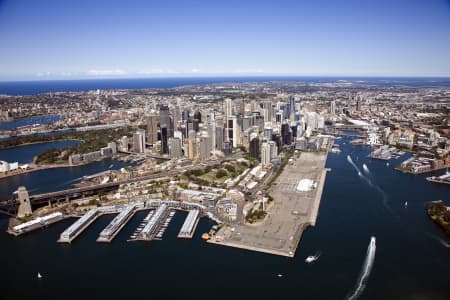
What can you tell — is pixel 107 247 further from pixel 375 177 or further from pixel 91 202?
pixel 375 177

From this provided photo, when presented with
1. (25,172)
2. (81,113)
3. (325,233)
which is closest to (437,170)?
(325,233)

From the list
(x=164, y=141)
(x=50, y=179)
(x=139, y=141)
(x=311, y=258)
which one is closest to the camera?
(x=311, y=258)

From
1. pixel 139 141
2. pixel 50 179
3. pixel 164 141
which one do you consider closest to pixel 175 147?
pixel 164 141

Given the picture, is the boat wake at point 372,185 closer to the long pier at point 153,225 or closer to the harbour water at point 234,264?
the harbour water at point 234,264

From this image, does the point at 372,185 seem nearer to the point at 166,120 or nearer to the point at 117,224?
the point at 117,224

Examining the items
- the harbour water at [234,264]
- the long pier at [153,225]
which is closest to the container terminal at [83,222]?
the harbour water at [234,264]

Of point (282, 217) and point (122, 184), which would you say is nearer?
point (282, 217)
